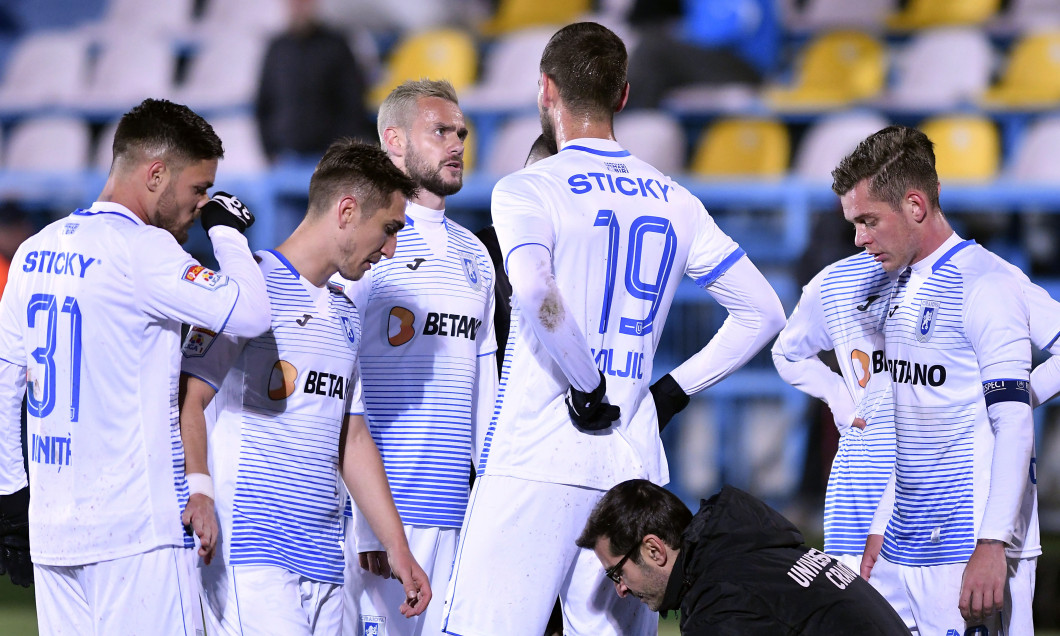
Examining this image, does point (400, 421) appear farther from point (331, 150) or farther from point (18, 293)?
point (18, 293)

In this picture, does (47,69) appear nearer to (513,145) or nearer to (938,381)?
(513,145)

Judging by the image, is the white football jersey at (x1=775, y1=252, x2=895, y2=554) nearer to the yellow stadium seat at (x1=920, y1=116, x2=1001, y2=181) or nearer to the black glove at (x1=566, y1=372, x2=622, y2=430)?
the black glove at (x1=566, y1=372, x2=622, y2=430)

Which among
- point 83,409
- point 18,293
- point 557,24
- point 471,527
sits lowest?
point 471,527

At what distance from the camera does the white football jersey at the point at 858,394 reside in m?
4.55

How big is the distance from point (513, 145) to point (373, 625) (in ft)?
20.3

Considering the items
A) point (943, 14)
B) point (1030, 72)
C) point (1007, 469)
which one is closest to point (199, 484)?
point (1007, 469)

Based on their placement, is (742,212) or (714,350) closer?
(714,350)

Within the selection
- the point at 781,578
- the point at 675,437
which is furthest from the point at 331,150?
the point at 675,437

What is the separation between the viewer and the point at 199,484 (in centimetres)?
364

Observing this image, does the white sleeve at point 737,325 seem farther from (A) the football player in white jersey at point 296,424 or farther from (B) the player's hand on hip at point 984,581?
(A) the football player in white jersey at point 296,424

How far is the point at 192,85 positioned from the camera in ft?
39.3

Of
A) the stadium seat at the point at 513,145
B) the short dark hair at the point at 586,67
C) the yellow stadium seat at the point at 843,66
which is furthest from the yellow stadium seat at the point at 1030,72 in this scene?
the short dark hair at the point at 586,67

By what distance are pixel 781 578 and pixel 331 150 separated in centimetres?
197

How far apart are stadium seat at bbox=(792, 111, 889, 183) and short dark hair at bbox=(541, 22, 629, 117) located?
5.77 metres
